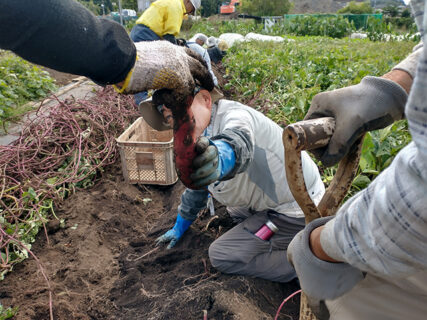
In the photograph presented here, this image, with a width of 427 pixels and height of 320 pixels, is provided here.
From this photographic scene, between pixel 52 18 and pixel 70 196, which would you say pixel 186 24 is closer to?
pixel 70 196

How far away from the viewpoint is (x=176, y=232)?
8.73 feet

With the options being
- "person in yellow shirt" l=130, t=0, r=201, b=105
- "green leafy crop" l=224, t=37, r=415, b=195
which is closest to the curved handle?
"green leafy crop" l=224, t=37, r=415, b=195

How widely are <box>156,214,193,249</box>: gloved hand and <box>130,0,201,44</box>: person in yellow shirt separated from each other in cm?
259

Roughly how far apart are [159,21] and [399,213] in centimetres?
422

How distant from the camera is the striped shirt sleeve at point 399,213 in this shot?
565 mm

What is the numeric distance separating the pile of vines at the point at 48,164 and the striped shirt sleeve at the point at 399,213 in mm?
2269

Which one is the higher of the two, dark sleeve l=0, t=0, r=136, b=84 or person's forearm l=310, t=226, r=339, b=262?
dark sleeve l=0, t=0, r=136, b=84

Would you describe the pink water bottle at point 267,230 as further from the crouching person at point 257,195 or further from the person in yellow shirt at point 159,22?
the person in yellow shirt at point 159,22

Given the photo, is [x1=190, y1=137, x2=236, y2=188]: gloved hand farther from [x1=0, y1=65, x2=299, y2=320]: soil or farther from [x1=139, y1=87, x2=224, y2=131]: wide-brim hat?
[x1=0, y1=65, x2=299, y2=320]: soil

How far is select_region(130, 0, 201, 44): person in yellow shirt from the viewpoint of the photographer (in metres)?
4.19

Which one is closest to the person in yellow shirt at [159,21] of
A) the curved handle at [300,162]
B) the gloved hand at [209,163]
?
the gloved hand at [209,163]

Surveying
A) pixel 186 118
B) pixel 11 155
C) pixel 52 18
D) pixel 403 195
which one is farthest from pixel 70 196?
pixel 403 195

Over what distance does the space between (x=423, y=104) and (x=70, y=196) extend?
131 inches

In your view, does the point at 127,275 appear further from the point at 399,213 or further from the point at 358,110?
the point at 399,213
